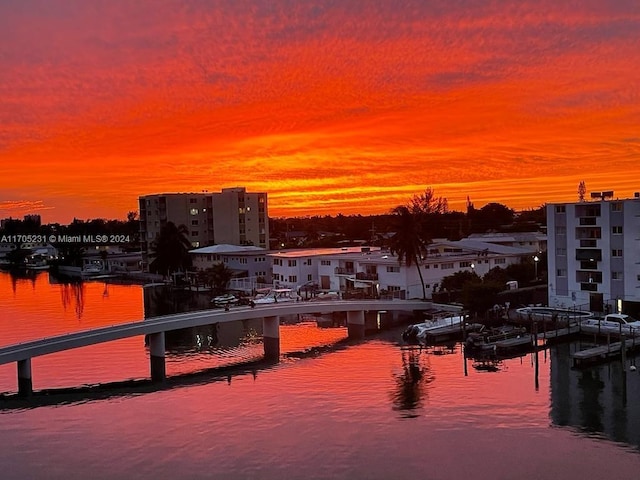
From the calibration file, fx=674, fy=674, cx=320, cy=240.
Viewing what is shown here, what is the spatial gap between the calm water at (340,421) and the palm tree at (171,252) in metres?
35.6

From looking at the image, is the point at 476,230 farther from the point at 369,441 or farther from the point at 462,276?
the point at 369,441

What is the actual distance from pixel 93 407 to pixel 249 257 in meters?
39.5

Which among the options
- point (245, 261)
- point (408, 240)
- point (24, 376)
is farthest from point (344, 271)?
point (24, 376)

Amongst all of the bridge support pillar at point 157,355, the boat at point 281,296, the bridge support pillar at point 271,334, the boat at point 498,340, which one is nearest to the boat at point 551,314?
the boat at point 498,340

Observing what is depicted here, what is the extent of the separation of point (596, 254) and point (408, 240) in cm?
1191

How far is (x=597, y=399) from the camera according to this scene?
2405 centimetres

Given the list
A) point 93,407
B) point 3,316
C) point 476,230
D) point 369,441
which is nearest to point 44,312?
point 3,316

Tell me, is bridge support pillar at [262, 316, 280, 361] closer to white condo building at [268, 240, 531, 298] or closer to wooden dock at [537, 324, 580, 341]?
white condo building at [268, 240, 531, 298]

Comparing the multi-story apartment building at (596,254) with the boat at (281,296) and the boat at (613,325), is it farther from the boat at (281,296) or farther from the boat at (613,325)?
the boat at (281,296)

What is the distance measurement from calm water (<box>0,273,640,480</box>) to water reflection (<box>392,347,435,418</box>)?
74 mm

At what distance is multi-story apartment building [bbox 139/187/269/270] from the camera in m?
82.2

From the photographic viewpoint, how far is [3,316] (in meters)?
49.6

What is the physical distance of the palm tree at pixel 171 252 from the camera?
2717 inches

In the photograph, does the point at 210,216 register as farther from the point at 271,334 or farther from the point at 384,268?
the point at 271,334
